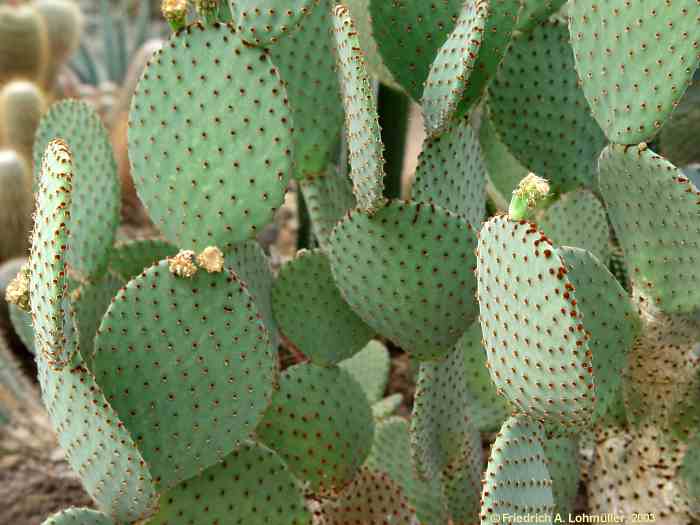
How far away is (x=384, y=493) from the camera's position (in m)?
1.82

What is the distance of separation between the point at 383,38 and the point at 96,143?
1.93 feet

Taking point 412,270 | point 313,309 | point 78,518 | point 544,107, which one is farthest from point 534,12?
point 78,518

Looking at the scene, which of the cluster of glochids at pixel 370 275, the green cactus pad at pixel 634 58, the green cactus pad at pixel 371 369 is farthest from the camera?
the green cactus pad at pixel 371 369

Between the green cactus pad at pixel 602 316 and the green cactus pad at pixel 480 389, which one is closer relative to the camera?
the green cactus pad at pixel 602 316

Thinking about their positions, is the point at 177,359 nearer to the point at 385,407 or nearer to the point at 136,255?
the point at 136,255

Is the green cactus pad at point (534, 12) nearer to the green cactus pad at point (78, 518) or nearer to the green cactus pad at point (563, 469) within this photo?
the green cactus pad at point (563, 469)

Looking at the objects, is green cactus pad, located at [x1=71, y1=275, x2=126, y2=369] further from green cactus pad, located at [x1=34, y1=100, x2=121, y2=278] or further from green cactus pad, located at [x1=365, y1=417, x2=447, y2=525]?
green cactus pad, located at [x1=365, y1=417, x2=447, y2=525]

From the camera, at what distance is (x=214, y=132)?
1466 mm

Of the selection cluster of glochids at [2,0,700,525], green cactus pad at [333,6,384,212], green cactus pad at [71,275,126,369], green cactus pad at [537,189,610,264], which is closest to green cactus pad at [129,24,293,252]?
cluster of glochids at [2,0,700,525]

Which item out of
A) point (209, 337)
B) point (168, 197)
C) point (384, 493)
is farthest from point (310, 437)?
point (168, 197)

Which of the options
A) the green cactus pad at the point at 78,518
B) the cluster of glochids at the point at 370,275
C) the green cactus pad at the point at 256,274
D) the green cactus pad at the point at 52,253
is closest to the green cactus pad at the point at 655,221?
the cluster of glochids at the point at 370,275

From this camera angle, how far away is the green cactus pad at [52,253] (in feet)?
3.82

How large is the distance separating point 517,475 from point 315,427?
633 millimetres

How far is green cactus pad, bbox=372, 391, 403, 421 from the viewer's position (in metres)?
2.25
